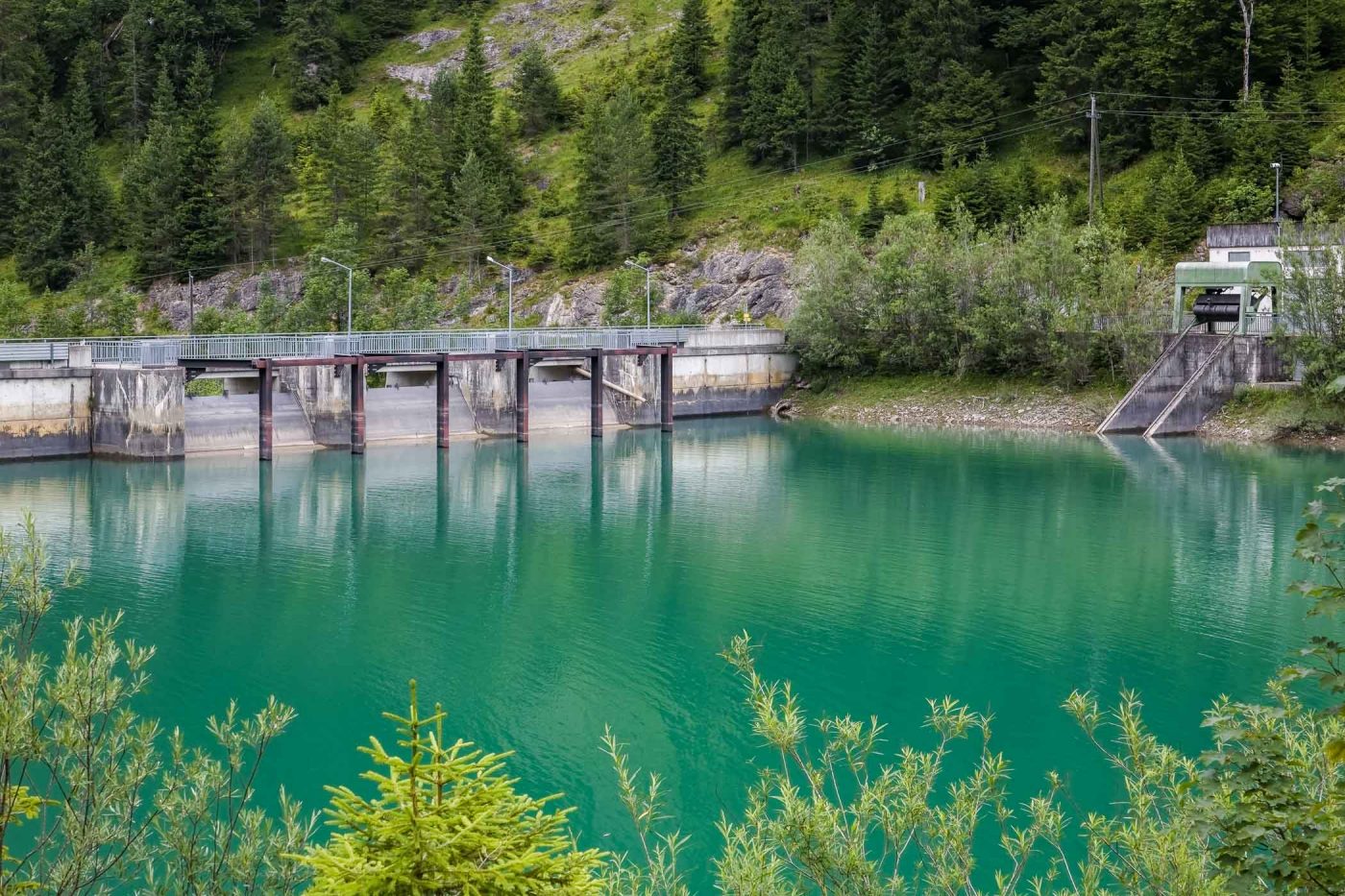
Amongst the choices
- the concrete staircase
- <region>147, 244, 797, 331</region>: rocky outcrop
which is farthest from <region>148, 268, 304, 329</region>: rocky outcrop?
the concrete staircase

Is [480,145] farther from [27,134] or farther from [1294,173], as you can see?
[1294,173]

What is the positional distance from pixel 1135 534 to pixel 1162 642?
13364 mm

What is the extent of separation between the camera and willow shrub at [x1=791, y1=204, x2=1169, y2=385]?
70875 mm

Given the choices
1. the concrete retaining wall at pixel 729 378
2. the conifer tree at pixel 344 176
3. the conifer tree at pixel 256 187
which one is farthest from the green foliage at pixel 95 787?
the conifer tree at pixel 256 187

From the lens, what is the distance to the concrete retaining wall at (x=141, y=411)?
57.9m

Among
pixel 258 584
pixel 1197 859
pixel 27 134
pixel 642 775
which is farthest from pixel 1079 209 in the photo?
pixel 27 134

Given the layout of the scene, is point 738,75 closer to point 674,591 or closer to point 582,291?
point 582,291

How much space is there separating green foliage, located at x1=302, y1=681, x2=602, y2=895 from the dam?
5258 cm

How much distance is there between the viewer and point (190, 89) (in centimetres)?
12450

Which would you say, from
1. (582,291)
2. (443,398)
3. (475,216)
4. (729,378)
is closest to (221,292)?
(475,216)

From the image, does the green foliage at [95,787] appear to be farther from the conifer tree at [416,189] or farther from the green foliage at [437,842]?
the conifer tree at [416,189]

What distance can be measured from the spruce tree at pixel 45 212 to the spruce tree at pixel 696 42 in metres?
50.6

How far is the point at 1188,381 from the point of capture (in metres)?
67.8

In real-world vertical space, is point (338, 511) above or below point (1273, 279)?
below
